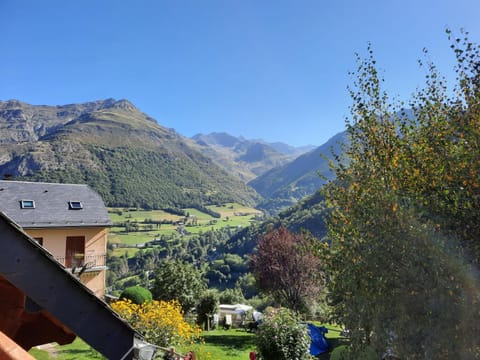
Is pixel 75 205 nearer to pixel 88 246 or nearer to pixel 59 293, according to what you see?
pixel 88 246

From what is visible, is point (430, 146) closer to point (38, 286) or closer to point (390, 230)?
point (390, 230)

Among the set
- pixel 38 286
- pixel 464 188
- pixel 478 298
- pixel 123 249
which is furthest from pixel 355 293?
pixel 123 249

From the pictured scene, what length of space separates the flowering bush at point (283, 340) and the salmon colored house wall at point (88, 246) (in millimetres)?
13795

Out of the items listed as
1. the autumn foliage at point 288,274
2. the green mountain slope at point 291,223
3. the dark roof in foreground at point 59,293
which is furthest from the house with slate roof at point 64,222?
the green mountain slope at point 291,223

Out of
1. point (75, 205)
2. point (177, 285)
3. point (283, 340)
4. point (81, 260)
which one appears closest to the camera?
point (283, 340)

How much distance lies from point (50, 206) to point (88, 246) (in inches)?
157

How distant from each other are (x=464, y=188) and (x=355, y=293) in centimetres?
227

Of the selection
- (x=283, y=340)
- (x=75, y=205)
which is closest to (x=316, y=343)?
(x=283, y=340)

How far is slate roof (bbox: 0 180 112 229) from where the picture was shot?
20.1 m

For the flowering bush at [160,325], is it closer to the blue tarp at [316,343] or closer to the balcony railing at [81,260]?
the blue tarp at [316,343]

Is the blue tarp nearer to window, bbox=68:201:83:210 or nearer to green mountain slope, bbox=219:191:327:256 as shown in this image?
window, bbox=68:201:83:210

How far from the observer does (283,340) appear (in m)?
11.4

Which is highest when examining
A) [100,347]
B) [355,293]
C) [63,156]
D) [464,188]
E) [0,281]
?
[63,156]

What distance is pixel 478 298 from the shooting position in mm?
3752
